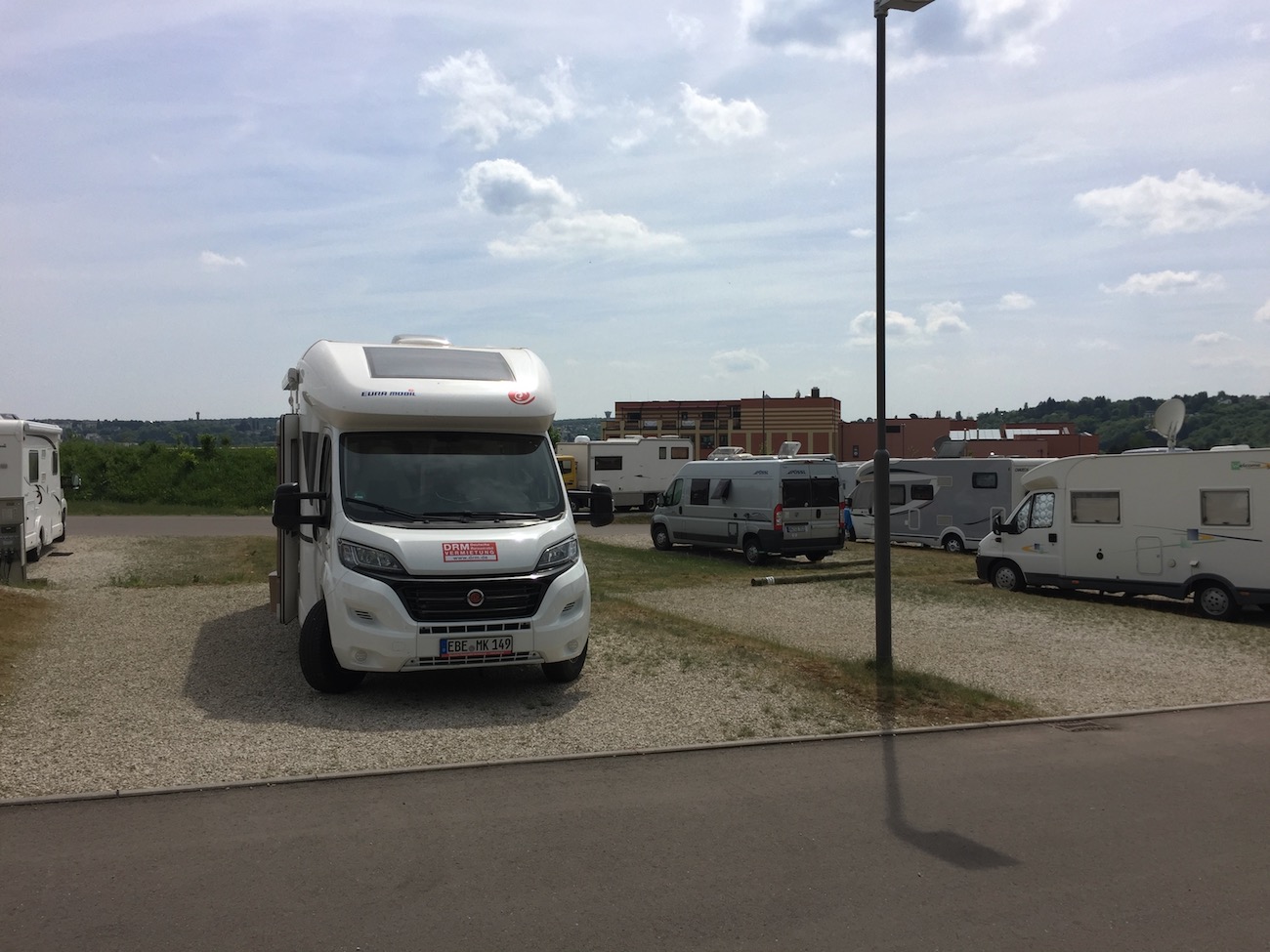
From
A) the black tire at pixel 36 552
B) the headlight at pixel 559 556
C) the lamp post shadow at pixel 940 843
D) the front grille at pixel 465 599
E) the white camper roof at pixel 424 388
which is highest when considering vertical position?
the white camper roof at pixel 424 388

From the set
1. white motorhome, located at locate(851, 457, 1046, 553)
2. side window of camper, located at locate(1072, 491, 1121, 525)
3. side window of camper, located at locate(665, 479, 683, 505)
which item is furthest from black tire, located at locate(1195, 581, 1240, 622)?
side window of camper, located at locate(665, 479, 683, 505)

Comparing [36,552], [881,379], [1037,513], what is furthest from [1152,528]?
[36,552]

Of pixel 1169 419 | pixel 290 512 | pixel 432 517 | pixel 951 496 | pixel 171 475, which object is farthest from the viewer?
pixel 171 475

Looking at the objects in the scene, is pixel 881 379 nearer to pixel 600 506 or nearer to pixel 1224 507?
pixel 600 506

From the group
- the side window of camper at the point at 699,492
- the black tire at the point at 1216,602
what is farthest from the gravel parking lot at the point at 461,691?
the side window of camper at the point at 699,492

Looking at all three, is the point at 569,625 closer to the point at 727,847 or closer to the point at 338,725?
the point at 338,725

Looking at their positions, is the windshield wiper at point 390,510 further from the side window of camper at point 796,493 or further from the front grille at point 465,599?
the side window of camper at point 796,493

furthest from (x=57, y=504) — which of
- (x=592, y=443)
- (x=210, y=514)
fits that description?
(x=592, y=443)

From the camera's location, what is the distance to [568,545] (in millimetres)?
9570

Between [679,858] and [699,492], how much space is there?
2077cm

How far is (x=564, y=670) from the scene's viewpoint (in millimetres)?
9789

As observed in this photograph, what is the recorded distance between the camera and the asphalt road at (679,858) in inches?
183

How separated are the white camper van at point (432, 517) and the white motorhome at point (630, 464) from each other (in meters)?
32.9

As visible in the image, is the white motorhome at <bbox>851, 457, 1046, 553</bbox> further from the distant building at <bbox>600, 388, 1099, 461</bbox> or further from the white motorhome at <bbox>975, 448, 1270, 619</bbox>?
the distant building at <bbox>600, 388, 1099, 461</bbox>
